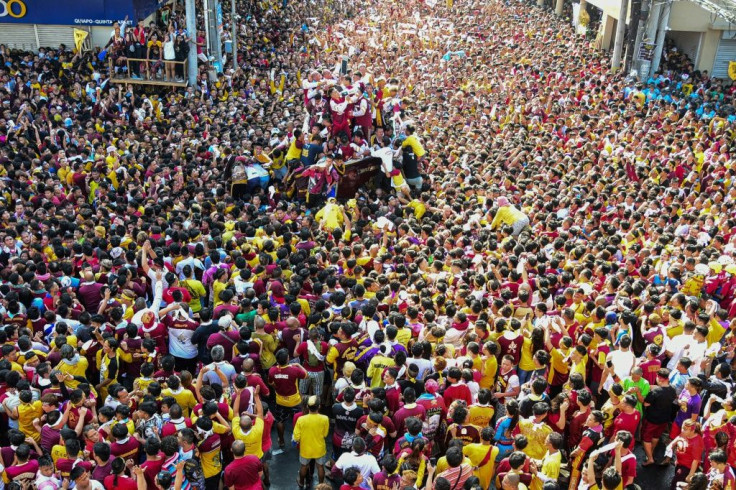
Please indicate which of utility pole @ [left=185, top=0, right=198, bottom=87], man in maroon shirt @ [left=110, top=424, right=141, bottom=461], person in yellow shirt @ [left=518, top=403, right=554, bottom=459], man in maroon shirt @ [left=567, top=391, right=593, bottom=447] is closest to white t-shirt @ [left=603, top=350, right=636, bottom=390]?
man in maroon shirt @ [left=567, top=391, right=593, bottom=447]

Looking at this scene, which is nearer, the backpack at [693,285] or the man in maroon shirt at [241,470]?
the man in maroon shirt at [241,470]

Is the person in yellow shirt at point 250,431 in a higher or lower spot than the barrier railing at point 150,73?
lower

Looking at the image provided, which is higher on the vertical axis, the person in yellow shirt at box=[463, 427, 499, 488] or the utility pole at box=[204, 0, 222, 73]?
the utility pole at box=[204, 0, 222, 73]

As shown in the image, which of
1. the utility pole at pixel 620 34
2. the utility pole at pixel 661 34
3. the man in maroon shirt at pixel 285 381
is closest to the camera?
the man in maroon shirt at pixel 285 381

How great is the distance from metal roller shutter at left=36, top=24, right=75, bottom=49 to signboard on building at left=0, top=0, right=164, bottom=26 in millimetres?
271

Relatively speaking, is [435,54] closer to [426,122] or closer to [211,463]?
[426,122]

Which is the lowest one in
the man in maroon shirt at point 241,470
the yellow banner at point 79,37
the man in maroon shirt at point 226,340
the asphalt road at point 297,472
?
the asphalt road at point 297,472

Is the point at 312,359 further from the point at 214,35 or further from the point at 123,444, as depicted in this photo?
the point at 214,35

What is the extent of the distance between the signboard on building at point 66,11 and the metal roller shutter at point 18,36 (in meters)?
0.17

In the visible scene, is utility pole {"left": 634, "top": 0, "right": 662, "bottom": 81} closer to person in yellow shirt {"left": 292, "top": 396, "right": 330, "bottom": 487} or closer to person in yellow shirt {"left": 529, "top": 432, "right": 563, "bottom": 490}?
person in yellow shirt {"left": 529, "top": 432, "right": 563, "bottom": 490}

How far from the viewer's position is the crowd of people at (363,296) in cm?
670

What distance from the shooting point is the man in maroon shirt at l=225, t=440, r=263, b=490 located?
20.7 ft

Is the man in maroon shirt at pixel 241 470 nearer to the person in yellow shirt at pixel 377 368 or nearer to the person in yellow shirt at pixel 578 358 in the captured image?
the person in yellow shirt at pixel 377 368

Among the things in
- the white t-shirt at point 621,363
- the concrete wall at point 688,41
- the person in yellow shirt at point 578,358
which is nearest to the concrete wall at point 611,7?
the concrete wall at point 688,41
